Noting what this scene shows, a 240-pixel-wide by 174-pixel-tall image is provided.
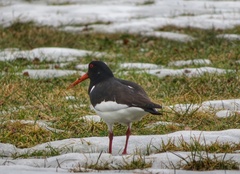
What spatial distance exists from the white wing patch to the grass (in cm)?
64

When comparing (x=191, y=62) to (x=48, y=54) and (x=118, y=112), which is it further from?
(x=118, y=112)

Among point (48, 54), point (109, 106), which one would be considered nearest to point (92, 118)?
point (109, 106)

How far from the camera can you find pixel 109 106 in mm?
5887

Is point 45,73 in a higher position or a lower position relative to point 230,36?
lower

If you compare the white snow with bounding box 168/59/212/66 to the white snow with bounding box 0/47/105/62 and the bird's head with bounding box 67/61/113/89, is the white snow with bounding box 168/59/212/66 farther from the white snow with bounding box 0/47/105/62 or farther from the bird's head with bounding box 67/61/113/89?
the bird's head with bounding box 67/61/113/89

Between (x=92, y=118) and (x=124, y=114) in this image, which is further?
(x=92, y=118)

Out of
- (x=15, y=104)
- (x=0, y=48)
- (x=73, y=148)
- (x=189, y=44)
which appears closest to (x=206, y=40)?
(x=189, y=44)

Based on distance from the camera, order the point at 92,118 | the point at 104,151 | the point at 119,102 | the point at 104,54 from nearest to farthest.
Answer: the point at 119,102 → the point at 104,151 → the point at 92,118 → the point at 104,54

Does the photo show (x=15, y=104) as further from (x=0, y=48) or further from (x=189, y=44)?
(x=189, y=44)

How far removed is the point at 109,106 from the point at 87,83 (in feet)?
13.4

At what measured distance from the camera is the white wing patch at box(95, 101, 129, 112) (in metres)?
5.78

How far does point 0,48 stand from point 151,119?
5.93 meters

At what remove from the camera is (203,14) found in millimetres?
17203

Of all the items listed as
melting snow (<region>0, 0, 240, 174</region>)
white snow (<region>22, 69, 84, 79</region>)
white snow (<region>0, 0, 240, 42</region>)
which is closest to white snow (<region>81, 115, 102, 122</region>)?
melting snow (<region>0, 0, 240, 174</region>)
